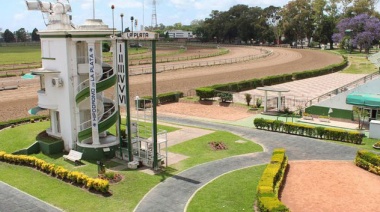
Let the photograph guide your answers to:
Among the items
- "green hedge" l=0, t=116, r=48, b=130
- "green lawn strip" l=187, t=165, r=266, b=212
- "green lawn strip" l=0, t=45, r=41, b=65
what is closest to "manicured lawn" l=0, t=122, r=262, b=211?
"green lawn strip" l=187, t=165, r=266, b=212

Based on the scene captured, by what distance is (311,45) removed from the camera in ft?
489

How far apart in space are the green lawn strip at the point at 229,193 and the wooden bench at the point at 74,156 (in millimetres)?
8967

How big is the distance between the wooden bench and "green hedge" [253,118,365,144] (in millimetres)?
16053

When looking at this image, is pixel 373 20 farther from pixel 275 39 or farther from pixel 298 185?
pixel 298 185

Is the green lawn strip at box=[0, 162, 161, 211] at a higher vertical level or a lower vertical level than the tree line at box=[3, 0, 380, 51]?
lower

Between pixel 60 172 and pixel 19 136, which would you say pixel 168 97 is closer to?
pixel 19 136

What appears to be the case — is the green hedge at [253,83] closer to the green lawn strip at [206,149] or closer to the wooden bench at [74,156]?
the green lawn strip at [206,149]

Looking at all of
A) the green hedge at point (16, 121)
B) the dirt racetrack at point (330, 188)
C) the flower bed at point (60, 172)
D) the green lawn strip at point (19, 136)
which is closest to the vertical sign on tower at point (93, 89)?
the flower bed at point (60, 172)

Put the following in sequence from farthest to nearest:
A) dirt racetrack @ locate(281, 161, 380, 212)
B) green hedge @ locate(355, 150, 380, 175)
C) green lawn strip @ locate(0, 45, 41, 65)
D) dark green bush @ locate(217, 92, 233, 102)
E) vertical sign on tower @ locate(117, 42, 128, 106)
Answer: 1. green lawn strip @ locate(0, 45, 41, 65)
2. dark green bush @ locate(217, 92, 233, 102)
3. vertical sign on tower @ locate(117, 42, 128, 106)
4. green hedge @ locate(355, 150, 380, 175)
5. dirt racetrack @ locate(281, 161, 380, 212)

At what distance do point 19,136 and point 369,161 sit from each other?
25.6m

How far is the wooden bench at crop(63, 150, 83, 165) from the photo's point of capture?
81.6ft

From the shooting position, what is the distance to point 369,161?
23.7m

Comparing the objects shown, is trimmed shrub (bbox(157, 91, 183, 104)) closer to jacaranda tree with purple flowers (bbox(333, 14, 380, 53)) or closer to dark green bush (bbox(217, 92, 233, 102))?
dark green bush (bbox(217, 92, 233, 102))

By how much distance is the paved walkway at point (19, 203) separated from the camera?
18.5 m
